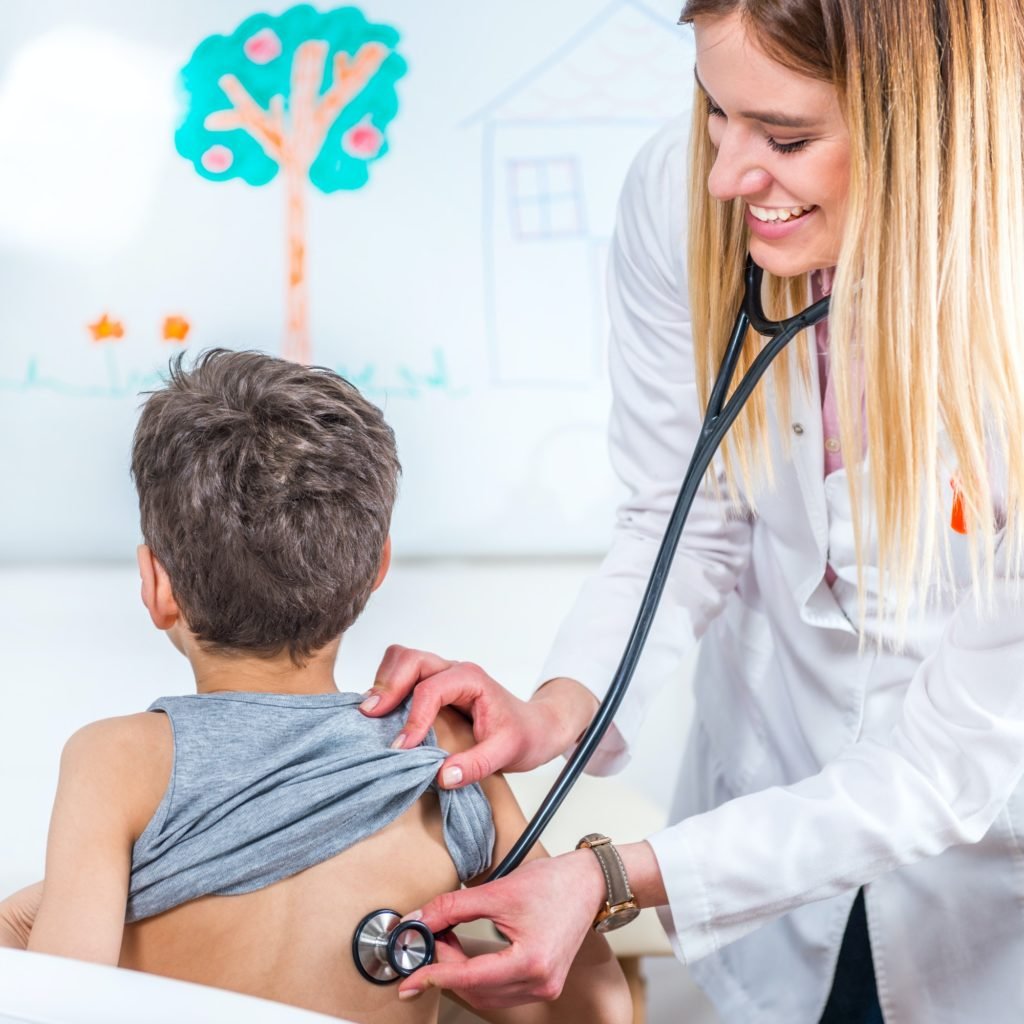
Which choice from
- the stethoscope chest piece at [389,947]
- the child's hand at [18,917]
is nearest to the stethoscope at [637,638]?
the stethoscope chest piece at [389,947]

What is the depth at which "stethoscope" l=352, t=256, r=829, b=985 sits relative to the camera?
98 cm

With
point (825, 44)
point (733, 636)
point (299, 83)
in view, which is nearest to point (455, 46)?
point (299, 83)

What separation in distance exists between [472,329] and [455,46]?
1.82ft

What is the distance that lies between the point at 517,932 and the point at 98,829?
321mm

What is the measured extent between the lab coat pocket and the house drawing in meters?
1.18

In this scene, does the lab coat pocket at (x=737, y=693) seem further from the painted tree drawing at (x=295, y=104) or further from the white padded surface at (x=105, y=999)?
the painted tree drawing at (x=295, y=104)

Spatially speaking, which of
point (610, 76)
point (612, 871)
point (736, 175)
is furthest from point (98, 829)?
point (610, 76)

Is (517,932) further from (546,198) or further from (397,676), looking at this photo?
(546,198)

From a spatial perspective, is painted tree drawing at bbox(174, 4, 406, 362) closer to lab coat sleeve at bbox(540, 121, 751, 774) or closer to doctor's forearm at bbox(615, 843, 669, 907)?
lab coat sleeve at bbox(540, 121, 751, 774)

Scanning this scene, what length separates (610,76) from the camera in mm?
2572

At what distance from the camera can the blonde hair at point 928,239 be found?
0.94 meters

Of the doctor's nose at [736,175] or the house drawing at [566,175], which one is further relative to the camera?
the house drawing at [566,175]

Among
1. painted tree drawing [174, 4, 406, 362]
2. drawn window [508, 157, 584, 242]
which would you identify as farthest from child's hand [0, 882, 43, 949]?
drawn window [508, 157, 584, 242]

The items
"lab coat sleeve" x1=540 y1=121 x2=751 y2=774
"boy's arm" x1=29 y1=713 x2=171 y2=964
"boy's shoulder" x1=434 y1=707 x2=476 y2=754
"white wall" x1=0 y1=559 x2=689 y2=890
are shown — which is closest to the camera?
"boy's arm" x1=29 y1=713 x2=171 y2=964
